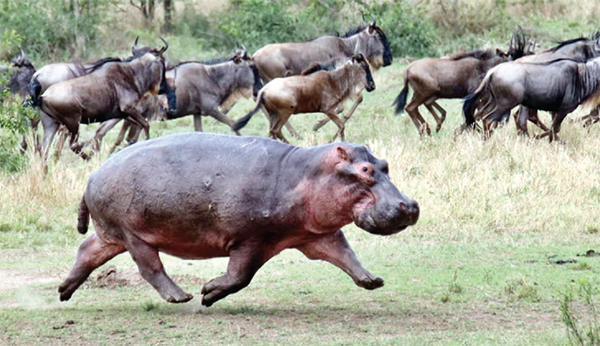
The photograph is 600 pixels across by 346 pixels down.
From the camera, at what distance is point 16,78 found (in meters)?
19.1

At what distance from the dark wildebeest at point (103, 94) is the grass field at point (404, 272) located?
1896 mm

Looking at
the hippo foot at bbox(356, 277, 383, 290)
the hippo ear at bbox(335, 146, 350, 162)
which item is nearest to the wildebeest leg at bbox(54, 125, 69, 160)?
the hippo foot at bbox(356, 277, 383, 290)

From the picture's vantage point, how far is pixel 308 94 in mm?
16953

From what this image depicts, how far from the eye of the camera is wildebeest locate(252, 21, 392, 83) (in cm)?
2094

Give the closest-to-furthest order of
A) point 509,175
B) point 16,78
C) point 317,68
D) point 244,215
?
point 244,215 < point 509,175 < point 317,68 < point 16,78

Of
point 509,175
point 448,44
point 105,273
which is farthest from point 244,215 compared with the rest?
point 448,44

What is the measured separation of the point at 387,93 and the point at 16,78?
735 centimetres

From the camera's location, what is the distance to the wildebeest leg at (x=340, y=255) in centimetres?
632

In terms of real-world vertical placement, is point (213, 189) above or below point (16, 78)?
above

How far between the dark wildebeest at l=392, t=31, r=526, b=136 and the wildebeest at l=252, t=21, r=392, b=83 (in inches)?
112

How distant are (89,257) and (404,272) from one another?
8.37 ft

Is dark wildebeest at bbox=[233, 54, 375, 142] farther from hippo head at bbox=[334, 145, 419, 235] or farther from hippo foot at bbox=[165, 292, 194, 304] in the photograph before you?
hippo head at bbox=[334, 145, 419, 235]

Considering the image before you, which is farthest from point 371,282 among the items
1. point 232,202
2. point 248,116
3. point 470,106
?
point 248,116

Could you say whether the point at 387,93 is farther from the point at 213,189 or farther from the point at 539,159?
the point at 213,189
